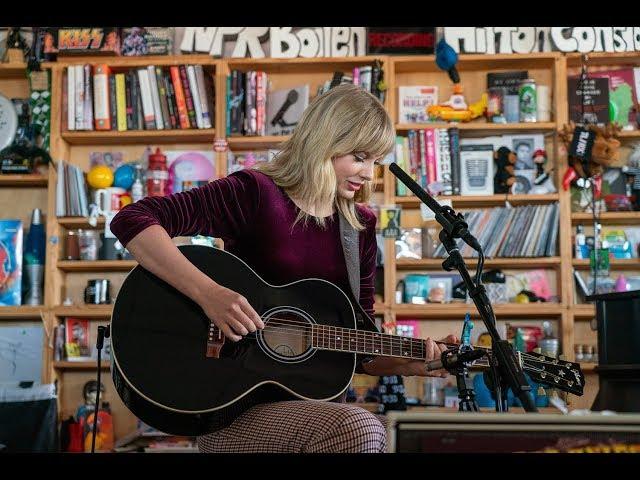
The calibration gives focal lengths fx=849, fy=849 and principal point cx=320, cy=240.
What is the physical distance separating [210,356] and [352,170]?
639mm

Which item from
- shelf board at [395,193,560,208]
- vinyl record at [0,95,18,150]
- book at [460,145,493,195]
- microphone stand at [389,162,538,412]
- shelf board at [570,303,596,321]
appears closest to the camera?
microphone stand at [389,162,538,412]

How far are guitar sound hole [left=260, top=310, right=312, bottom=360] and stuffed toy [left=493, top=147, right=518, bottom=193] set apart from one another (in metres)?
2.51

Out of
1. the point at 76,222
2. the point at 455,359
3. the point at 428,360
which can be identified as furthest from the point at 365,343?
the point at 76,222

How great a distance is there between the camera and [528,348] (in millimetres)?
4199

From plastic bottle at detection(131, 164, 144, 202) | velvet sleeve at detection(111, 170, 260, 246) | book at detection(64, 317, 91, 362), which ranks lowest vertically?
book at detection(64, 317, 91, 362)

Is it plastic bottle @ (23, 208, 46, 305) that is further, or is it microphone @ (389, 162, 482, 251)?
plastic bottle @ (23, 208, 46, 305)

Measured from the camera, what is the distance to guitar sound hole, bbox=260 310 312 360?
6.49 feet

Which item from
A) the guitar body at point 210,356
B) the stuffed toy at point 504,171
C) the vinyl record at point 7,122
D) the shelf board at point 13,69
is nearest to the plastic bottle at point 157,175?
the vinyl record at point 7,122

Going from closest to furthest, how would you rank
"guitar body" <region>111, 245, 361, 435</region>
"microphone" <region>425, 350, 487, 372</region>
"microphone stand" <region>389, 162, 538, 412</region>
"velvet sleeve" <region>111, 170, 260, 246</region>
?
"microphone stand" <region>389, 162, 538, 412</region>
"microphone" <region>425, 350, 487, 372</region>
"guitar body" <region>111, 245, 361, 435</region>
"velvet sleeve" <region>111, 170, 260, 246</region>

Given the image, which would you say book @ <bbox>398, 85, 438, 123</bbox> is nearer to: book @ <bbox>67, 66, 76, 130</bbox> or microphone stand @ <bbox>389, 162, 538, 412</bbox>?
book @ <bbox>67, 66, 76, 130</bbox>

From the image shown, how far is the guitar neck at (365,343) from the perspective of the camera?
2025 mm

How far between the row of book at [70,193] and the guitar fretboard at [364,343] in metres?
2.64

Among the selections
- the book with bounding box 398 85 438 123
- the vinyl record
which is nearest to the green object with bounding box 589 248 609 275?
the book with bounding box 398 85 438 123

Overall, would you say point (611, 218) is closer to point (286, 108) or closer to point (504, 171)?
point (504, 171)
